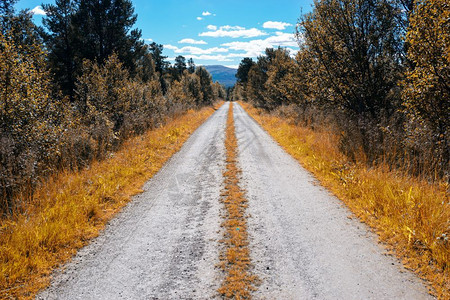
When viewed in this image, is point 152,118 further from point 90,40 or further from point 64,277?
point 64,277

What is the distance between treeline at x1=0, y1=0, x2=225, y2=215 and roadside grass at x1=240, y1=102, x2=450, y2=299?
729 centimetres

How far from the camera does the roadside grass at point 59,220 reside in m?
3.45

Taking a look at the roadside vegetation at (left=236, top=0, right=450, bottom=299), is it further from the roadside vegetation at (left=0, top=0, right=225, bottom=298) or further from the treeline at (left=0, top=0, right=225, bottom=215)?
the treeline at (left=0, top=0, right=225, bottom=215)

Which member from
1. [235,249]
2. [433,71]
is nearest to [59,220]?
[235,249]

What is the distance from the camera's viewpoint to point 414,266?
3.55 m

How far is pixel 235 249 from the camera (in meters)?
4.04

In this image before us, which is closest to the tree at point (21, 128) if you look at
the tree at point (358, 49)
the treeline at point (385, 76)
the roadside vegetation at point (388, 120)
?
the roadside vegetation at point (388, 120)

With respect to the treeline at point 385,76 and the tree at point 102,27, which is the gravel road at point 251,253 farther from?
the tree at point 102,27

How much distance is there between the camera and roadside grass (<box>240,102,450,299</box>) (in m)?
3.55

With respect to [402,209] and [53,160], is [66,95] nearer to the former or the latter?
[53,160]

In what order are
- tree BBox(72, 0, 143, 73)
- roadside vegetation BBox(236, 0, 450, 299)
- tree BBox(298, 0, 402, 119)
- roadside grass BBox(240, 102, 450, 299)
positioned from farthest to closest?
tree BBox(72, 0, 143, 73) < tree BBox(298, 0, 402, 119) < roadside vegetation BBox(236, 0, 450, 299) < roadside grass BBox(240, 102, 450, 299)

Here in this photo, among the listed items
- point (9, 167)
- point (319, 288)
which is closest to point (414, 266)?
point (319, 288)

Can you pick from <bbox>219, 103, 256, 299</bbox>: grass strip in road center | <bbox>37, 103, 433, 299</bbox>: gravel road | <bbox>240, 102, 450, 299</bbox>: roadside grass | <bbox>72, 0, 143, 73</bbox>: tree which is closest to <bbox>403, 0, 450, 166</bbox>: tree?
<bbox>240, 102, 450, 299</bbox>: roadside grass

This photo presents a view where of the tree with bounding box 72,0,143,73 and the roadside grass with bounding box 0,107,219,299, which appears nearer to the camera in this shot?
the roadside grass with bounding box 0,107,219,299
